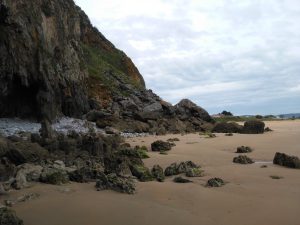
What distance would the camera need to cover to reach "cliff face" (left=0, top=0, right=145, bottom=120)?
20.5 metres

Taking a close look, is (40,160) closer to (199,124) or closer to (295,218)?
(295,218)

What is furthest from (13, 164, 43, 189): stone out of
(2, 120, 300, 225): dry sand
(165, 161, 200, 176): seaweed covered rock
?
(165, 161, 200, 176): seaweed covered rock

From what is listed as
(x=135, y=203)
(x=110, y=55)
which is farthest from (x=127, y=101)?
(x=135, y=203)

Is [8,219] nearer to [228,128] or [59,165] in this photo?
[59,165]

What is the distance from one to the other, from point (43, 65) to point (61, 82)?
284 centimetres

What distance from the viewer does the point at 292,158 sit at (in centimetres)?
1054

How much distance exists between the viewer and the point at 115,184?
25.3 ft

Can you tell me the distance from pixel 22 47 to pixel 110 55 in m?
25.5

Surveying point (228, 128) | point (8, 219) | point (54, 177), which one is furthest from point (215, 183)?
point (228, 128)

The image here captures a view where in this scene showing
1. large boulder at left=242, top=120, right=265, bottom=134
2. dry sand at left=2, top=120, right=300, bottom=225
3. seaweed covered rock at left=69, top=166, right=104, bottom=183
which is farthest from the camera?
large boulder at left=242, top=120, right=265, bottom=134

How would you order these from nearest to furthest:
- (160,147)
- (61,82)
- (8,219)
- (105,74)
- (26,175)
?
1. (8,219)
2. (26,175)
3. (160,147)
4. (61,82)
5. (105,74)

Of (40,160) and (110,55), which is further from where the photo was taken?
(110,55)

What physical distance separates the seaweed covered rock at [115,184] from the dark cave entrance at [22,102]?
14984 millimetres

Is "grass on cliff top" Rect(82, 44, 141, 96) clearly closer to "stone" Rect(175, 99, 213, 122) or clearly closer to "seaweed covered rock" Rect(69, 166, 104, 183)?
"stone" Rect(175, 99, 213, 122)
